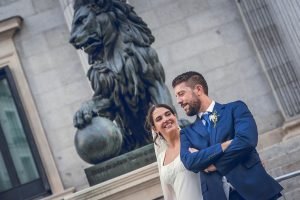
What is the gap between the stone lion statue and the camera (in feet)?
24.9

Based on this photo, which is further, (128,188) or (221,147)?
(128,188)

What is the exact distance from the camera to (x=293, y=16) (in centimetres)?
1394

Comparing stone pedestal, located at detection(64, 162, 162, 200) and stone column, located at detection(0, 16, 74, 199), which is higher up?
stone column, located at detection(0, 16, 74, 199)

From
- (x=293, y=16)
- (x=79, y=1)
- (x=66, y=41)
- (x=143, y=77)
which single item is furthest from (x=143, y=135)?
(x=66, y=41)

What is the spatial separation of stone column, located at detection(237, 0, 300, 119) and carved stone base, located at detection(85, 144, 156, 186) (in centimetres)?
747

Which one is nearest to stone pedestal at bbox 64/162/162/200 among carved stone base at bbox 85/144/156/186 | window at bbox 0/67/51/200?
carved stone base at bbox 85/144/156/186

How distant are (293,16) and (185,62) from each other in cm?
202

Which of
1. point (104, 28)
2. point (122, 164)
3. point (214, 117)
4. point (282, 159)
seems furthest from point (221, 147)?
point (104, 28)

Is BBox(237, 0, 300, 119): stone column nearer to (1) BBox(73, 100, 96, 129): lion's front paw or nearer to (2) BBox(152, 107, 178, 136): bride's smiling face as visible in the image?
(1) BBox(73, 100, 96, 129): lion's front paw

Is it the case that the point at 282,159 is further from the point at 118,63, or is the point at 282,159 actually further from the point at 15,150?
the point at 15,150

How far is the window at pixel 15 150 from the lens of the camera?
606 inches

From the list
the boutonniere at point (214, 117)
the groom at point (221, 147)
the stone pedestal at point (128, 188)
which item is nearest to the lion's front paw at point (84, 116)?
the stone pedestal at point (128, 188)

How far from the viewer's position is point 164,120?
4797mm

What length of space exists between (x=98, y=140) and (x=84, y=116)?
26cm
